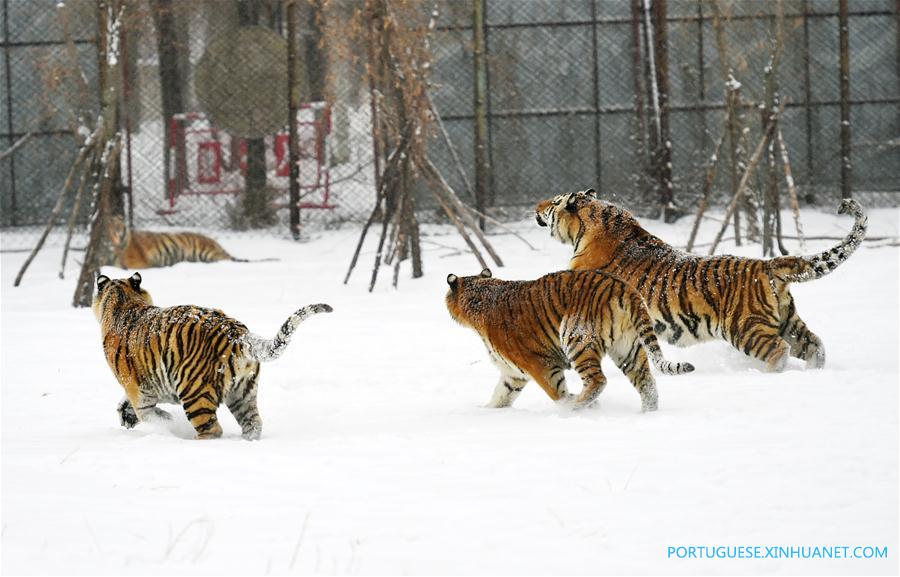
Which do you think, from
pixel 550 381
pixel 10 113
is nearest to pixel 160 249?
pixel 10 113

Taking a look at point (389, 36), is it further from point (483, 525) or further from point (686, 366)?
point (483, 525)

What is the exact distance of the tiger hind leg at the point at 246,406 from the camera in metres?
4.72

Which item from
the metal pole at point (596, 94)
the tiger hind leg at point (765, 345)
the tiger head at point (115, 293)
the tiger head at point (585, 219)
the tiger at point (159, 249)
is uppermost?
the metal pole at point (596, 94)

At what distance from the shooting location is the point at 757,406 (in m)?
4.79

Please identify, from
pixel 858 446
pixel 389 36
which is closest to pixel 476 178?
pixel 389 36

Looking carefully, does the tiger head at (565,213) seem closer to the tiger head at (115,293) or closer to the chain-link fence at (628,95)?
the tiger head at (115,293)

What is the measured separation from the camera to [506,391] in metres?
5.15

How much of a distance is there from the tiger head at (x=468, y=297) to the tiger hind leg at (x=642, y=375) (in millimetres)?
640

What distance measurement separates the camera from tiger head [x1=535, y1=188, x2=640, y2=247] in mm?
6145

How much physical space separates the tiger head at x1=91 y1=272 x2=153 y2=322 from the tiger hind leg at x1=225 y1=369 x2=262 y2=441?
72 centimetres

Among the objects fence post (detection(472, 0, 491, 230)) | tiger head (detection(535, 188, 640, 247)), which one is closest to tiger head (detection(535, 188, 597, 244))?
tiger head (detection(535, 188, 640, 247))

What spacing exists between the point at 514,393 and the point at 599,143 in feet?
26.2

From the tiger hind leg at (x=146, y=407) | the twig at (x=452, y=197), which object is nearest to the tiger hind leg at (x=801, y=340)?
the tiger hind leg at (x=146, y=407)

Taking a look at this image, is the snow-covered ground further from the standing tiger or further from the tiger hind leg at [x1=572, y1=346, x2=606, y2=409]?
the standing tiger
